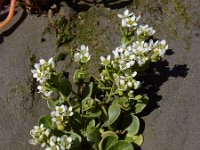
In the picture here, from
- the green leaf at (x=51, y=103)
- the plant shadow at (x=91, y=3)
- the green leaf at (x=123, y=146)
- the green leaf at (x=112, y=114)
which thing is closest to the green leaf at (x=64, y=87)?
the green leaf at (x=51, y=103)

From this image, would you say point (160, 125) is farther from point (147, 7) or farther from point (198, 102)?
point (147, 7)

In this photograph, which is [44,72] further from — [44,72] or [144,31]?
[144,31]

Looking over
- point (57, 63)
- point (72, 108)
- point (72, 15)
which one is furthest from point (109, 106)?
point (72, 15)

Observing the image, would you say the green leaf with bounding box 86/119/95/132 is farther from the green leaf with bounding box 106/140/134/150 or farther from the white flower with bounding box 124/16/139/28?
the white flower with bounding box 124/16/139/28

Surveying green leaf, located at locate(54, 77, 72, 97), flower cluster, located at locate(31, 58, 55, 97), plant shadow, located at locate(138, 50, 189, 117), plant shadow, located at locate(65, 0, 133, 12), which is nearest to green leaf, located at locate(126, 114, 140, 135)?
plant shadow, located at locate(138, 50, 189, 117)

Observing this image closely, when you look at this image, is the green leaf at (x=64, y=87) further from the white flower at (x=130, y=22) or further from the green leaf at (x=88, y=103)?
the white flower at (x=130, y=22)

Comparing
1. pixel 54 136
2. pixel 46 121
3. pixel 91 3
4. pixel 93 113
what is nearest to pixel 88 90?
pixel 93 113

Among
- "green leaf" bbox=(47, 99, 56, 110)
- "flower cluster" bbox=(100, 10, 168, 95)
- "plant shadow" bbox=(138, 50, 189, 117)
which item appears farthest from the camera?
"plant shadow" bbox=(138, 50, 189, 117)
